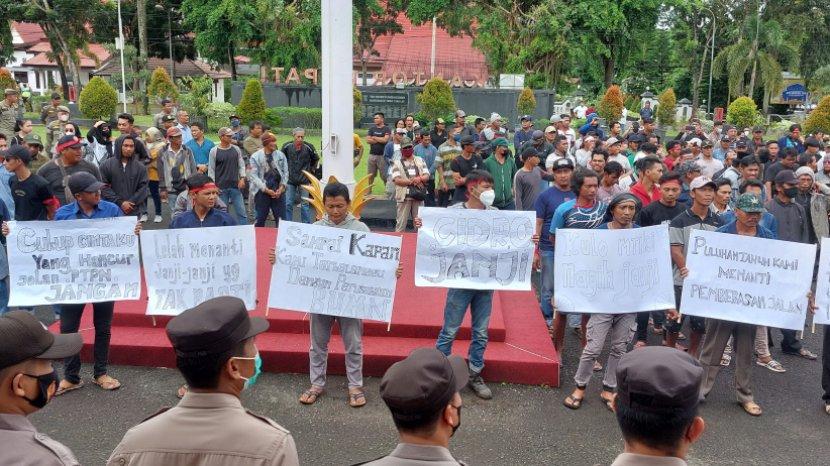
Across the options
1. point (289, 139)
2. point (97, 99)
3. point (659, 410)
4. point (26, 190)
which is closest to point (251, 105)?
point (289, 139)

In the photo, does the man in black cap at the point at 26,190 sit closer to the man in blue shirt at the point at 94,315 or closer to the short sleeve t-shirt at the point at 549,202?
the man in blue shirt at the point at 94,315

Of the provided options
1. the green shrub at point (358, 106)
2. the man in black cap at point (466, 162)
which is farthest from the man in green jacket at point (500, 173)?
the green shrub at point (358, 106)

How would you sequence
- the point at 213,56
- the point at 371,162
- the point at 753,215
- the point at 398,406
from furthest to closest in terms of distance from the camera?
the point at 213,56 → the point at 371,162 → the point at 753,215 → the point at 398,406

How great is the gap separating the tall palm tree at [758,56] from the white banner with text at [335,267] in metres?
42.4

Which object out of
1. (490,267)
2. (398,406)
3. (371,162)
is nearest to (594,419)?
(490,267)

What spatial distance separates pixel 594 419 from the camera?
5.61m

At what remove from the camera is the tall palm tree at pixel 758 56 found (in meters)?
42.2

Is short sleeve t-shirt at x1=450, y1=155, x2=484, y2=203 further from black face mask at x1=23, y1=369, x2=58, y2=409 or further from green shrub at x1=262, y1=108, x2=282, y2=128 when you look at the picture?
green shrub at x1=262, y1=108, x2=282, y2=128

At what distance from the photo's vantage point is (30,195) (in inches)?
276

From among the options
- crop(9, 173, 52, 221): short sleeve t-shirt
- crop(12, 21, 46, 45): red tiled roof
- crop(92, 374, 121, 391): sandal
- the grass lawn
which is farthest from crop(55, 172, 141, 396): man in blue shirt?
crop(12, 21, 46, 45): red tiled roof

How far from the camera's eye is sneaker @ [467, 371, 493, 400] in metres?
5.93

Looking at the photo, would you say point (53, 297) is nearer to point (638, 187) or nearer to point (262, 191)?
point (262, 191)

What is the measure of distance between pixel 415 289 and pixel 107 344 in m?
3.31

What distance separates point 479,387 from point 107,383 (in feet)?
10.5
